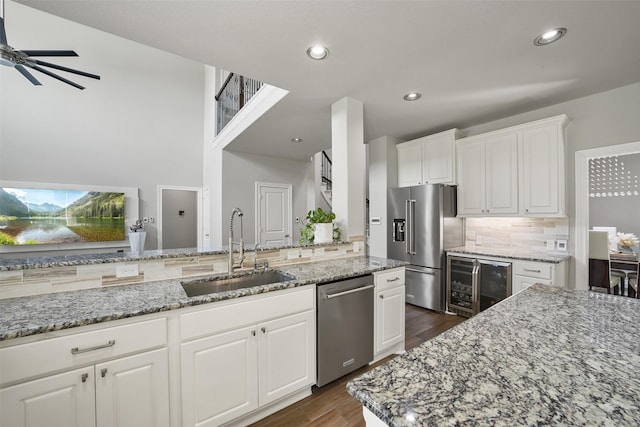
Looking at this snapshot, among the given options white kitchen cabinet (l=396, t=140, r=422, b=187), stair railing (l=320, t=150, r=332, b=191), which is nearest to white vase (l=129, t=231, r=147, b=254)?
white kitchen cabinet (l=396, t=140, r=422, b=187)

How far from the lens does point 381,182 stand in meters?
4.25

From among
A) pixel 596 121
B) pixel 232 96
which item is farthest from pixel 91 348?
pixel 596 121

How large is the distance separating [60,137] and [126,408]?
561 cm

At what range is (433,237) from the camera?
3.49 metres

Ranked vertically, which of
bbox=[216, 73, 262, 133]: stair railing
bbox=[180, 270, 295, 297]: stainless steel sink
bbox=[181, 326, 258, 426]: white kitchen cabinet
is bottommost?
bbox=[181, 326, 258, 426]: white kitchen cabinet

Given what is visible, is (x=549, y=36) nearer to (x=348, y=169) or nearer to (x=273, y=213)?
(x=348, y=169)

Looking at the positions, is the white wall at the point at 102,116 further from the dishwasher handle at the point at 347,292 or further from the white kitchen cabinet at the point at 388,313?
the white kitchen cabinet at the point at 388,313

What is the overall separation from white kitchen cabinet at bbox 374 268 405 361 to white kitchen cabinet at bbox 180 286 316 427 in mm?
678

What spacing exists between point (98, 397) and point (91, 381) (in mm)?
88

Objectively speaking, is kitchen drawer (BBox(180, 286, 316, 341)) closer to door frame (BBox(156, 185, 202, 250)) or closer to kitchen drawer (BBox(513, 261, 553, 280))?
kitchen drawer (BBox(513, 261, 553, 280))

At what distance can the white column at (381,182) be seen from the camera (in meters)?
4.18

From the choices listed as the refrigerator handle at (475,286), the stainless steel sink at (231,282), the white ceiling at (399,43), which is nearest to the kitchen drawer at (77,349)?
the stainless steel sink at (231,282)

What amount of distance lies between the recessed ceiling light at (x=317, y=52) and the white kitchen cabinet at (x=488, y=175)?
2459 millimetres

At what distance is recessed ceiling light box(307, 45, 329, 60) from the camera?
2.01 metres
